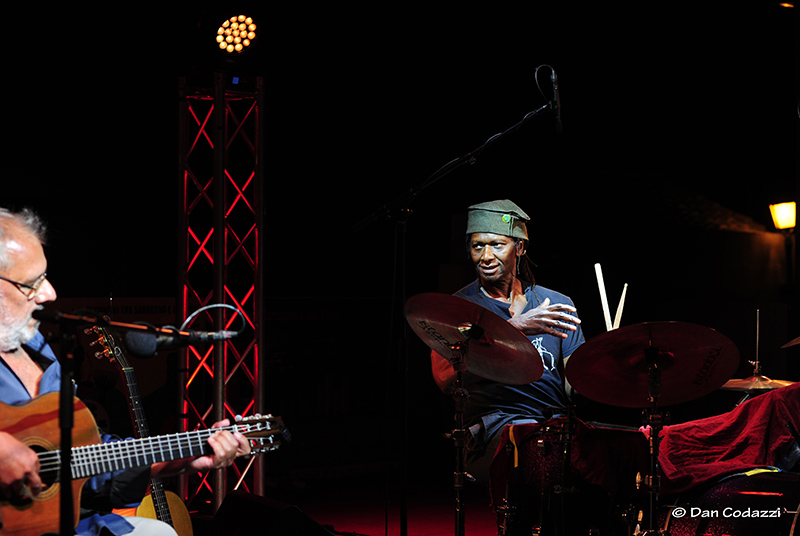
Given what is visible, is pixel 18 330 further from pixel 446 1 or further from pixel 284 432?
pixel 446 1

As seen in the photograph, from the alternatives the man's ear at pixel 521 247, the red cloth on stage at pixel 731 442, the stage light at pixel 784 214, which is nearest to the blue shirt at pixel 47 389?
the man's ear at pixel 521 247

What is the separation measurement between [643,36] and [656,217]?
181 cm

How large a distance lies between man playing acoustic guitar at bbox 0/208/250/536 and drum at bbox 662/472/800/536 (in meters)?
2.06

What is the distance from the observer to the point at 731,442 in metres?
3.86

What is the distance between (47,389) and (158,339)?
1.97ft

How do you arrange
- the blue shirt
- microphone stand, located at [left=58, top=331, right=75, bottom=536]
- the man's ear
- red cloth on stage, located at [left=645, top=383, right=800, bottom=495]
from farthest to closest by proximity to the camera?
the man's ear < red cloth on stage, located at [left=645, top=383, right=800, bottom=495] < the blue shirt < microphone stand, located at [left=58, top=331, right=75, bottom=536]

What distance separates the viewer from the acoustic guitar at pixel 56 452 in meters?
2.32

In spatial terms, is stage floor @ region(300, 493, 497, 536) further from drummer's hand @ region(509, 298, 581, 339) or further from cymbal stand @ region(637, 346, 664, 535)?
drummer's hand @ region(509, 298, 581, 339)

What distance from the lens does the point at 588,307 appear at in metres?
6.32

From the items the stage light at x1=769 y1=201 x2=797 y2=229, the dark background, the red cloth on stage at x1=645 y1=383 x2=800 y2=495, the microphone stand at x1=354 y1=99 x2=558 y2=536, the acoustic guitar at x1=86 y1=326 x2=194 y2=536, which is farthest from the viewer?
the stage light at x1=769 y1=201 x2=797 y2=229

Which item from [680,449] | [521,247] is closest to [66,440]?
[521,247]

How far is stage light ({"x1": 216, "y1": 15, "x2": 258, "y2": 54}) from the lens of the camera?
4527 mm

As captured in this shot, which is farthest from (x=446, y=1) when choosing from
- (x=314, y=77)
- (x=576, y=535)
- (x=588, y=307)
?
(x=576, y=535)

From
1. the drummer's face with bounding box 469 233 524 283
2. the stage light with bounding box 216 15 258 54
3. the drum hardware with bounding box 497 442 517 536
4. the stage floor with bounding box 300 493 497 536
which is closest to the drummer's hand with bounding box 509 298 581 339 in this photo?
the drum hardware with bounding box 497 442 517 536
